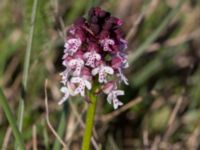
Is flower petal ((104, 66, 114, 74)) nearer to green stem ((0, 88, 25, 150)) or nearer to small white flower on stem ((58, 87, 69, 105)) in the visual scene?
small white flower on stem ((58, 87, 69, 105))

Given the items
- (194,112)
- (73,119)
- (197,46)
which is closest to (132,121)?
(194,112)

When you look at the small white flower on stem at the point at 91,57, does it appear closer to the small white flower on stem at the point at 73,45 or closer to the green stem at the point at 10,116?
the small white flower on stem at the point at 73,45

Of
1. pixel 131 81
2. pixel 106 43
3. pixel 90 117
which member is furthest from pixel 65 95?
pixel 131 81

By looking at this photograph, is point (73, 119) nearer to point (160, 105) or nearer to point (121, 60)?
point (160, 105)

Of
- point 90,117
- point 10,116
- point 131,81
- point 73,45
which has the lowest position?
point 131,81

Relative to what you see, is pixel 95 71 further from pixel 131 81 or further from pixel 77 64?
pixel 131 81

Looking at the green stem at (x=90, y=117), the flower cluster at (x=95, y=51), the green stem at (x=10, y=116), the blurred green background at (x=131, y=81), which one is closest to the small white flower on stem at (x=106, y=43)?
the flower cluster at (x=95, y=51)
